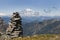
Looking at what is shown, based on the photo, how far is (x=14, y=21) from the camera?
91812 mm

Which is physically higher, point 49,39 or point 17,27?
point 49,39

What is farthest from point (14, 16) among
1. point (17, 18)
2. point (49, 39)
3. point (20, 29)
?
point (49, 39)

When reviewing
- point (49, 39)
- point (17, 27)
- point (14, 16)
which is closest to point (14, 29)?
Answer: point (17, 27)

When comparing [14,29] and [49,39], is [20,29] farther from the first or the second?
[49,39]

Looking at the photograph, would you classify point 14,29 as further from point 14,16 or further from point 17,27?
point 14,16

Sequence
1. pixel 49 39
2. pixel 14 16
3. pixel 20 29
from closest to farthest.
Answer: pixel 49 39 → pixel 20 29 → pixel 14 16

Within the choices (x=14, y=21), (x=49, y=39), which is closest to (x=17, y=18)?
(x=14, y=21)

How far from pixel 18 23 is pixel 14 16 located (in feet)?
25.2

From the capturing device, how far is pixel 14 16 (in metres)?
97.6

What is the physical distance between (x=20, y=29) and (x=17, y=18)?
24.1ft

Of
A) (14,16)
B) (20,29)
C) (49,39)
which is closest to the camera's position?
(49,39)

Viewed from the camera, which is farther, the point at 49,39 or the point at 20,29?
the point at 20,29

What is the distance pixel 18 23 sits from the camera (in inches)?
3593

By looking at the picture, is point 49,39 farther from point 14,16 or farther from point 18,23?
point 14,16
